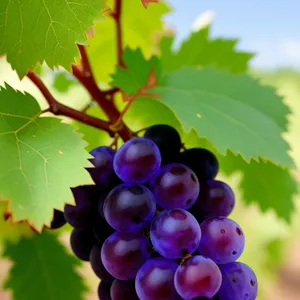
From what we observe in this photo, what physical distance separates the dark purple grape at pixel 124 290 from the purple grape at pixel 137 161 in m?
0.10

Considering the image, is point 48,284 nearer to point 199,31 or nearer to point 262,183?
point 262,183

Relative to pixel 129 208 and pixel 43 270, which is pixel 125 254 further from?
pixel 43 270

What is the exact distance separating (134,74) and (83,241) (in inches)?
9.5

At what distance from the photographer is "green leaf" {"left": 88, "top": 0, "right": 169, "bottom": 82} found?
2.88ft

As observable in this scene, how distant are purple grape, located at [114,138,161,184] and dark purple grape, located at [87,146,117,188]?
21 millimetres

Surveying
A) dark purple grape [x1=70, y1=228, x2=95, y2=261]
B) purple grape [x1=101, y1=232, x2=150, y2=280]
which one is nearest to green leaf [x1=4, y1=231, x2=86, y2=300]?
dark purple grape [x1=70, y1=228, x2=95, y2=261]

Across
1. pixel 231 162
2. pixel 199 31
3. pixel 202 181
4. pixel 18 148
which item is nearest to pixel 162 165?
pixel 202 181

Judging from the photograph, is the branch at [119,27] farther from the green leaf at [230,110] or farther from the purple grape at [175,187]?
the purple grape at [175,187]

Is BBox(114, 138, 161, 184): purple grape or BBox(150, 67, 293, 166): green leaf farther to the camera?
BBox(150, 67, 293, 166): green leaf

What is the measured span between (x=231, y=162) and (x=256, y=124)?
148mm

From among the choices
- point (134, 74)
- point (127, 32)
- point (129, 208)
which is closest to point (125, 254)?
point (129, 208)

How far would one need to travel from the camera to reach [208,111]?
655 mm

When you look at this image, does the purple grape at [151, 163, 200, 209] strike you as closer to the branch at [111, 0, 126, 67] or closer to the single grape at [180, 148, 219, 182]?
the single grape at [180, 148, 219, 182]

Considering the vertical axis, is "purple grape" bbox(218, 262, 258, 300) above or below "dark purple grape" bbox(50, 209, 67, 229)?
above
